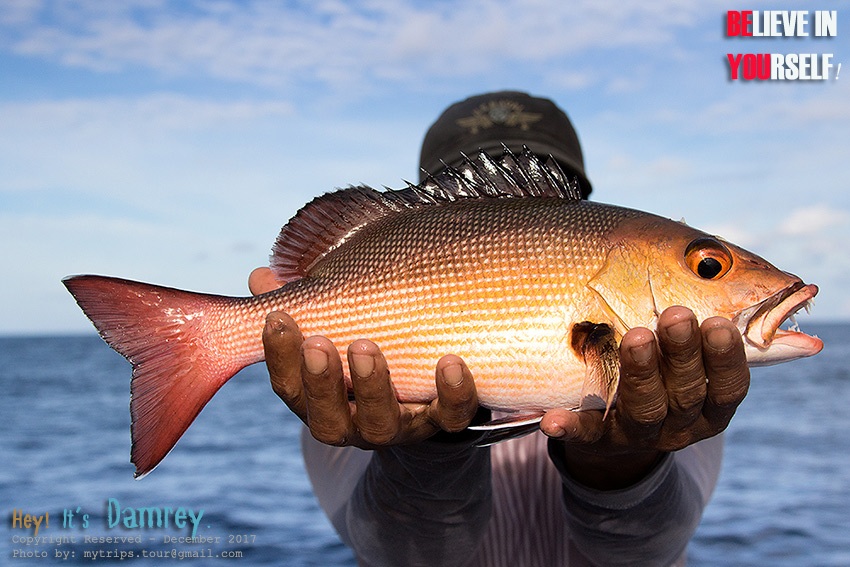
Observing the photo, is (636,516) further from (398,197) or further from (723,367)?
(398,197)

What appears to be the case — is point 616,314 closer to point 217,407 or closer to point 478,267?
point 478,267

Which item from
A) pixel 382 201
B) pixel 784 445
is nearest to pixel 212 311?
pixel 382 201

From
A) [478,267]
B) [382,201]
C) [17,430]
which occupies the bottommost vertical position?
[17,430]

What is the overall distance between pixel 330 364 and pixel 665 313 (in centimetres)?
92

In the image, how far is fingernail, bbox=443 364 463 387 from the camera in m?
2.05

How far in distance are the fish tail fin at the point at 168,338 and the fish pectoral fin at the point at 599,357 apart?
3.20ft

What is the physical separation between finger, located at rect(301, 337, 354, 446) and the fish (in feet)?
0.47

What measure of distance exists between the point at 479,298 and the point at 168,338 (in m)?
0.97

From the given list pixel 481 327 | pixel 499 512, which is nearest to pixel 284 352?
pixel 481 327

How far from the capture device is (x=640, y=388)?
2.00 meters

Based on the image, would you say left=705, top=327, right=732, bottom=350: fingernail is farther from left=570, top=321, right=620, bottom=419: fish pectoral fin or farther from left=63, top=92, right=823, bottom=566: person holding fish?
left=570, top=321, right=620, bottom=419: fish pectoral fin

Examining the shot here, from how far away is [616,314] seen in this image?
2.06m

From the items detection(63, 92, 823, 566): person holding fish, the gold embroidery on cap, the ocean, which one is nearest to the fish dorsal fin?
detection(63, 92, 823, 566): person holding fish

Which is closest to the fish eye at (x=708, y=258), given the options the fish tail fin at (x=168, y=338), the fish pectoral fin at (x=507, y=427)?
the fish pectoral fin at (x=507, y=427)
